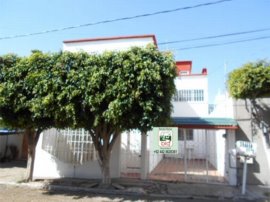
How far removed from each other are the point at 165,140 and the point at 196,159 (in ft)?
19.8

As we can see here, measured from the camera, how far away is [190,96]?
2178 cm

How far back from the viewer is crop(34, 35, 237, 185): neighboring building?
1159cm

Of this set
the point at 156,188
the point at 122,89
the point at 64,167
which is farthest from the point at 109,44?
the point at 156,188

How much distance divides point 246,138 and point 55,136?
8582 millimetres

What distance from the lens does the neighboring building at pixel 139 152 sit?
1159 cm

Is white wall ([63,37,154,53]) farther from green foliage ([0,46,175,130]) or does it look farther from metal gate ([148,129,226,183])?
metal gate ([148,129,226,183])

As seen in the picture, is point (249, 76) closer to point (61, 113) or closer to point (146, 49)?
point (146, 49)

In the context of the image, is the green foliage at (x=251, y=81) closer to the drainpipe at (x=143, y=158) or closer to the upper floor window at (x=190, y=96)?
the drainpipe at (x=143, y=158)

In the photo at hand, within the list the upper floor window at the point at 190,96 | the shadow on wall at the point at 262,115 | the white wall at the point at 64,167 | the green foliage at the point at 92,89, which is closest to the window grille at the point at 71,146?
the white wall at the point at 64,167

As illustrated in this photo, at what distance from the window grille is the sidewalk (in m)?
1.01

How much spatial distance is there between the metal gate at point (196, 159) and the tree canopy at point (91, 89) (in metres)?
4.13

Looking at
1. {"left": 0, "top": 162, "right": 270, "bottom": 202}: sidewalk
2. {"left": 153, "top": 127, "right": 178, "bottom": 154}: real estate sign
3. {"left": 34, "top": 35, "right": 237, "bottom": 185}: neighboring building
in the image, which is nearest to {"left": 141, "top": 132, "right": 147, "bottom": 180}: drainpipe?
{"left": 34, "top": 35, "right": 237, "bottom": 185}: neighboring building

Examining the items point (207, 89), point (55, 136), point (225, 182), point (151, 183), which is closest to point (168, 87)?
point (151, 183)

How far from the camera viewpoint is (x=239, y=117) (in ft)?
37.6
